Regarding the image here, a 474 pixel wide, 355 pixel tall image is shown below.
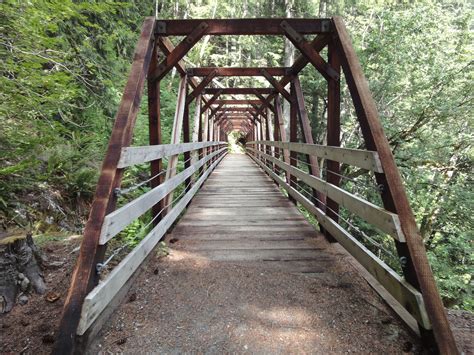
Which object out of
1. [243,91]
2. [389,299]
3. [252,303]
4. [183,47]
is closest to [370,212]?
[389,299]

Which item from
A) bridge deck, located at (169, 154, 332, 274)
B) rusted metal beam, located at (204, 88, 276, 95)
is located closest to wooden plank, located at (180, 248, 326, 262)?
bridge deck, located at (169, 154, 332, 274)

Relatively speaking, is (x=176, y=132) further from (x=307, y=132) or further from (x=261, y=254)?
(x=261, y=254)

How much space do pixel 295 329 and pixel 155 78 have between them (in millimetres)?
3108

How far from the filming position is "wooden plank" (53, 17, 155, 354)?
1.59 meters

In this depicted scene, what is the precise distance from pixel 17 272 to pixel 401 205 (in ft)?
8.78

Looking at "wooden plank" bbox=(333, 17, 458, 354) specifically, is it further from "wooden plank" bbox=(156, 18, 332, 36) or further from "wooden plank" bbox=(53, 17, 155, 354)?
"wooden plank" bbox=(53, 17, 155, 354)

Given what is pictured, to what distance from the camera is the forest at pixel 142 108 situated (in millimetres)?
3568

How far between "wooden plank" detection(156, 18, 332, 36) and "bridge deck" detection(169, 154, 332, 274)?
7.86 feet

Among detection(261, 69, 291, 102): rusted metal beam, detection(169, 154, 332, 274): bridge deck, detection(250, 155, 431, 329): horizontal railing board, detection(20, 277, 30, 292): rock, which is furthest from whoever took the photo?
detection(261, 69, 291, 102): rusted metal beam

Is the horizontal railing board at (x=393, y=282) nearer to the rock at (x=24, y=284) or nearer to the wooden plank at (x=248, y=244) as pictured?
the wooden plank at (x=248, y=244)

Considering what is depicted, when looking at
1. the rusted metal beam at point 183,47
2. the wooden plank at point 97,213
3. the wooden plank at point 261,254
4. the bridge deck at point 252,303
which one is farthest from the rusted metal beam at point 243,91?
the wooden plank at point 97,213

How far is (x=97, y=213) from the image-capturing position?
1.92 meters

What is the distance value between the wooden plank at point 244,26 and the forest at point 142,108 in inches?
41.7

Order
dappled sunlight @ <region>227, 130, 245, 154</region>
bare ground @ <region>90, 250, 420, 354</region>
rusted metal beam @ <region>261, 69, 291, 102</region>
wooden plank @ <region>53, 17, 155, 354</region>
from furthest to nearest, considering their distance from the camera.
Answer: dappled sunlight @ <region>227, 130, 245, 154</region>
rusted metal beam @ <region>261, 69, 291, 102</region>
bare ground @ <region>90, 250, 420, 354</region>
wooden plank @ <region>53, 17, 155, 354</region>
